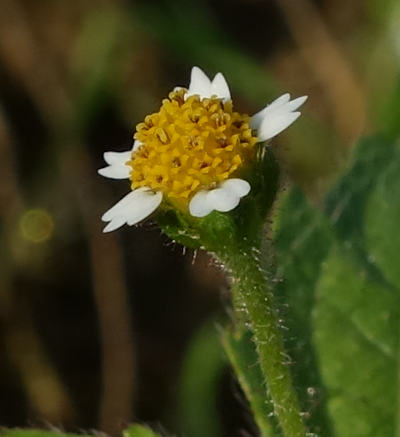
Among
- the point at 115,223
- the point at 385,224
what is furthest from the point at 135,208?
the point at 385,224

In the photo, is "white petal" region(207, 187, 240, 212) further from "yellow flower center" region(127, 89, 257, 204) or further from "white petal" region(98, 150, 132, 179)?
"white petal" region(98, 150, 132, 179)

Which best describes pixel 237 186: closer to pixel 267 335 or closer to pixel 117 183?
pixel 267 335

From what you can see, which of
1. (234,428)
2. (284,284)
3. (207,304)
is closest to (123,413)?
(234,428)

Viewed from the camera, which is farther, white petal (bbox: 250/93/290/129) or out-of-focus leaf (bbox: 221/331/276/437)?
out-of-focus leaf (bbox: 221/331/276/437)

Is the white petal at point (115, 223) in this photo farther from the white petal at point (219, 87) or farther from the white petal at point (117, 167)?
the white petal at point (219, 87)

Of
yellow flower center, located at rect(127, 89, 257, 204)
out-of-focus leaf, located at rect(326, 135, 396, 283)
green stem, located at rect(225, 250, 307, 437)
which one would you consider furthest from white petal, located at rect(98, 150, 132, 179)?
out-of-focus leaf, located at rect(326, 135, 396, 283)

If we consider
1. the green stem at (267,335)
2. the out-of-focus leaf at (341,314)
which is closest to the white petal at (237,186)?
the green stem at (267,335)

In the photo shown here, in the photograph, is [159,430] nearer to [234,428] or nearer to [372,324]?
[372,324]
